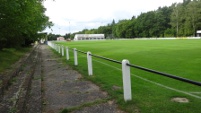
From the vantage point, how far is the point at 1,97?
27.7ft

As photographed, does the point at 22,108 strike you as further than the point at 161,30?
No

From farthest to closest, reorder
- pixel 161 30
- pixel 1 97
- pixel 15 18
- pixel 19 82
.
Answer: pixel 161 30
pixel 15 18
pixel 19 82
pixel 1 97

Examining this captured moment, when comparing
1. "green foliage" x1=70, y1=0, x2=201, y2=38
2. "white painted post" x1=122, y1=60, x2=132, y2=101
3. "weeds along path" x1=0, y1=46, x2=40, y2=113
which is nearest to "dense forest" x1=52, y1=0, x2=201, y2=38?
"green foliage" x1=70, y1=0, x2=201, y2=38

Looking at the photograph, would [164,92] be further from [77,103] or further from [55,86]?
[55,86]

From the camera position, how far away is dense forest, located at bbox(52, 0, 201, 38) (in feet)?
327

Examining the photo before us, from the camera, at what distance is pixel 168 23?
11888cm

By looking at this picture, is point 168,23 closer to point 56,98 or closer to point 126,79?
point 56,98

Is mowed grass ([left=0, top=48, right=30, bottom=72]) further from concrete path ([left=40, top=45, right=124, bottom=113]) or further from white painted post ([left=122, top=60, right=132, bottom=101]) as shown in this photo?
white painted post ([left=122, top=60, right=132, bottom=101])

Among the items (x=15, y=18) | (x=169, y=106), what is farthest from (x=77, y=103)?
(x=15, y=18)

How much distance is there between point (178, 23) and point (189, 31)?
842 cm

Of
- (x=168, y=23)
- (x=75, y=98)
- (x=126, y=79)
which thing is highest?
(x=168, y=23)

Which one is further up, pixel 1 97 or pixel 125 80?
pixel 125 80

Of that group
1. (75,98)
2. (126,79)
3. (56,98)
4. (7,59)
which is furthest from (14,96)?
(7,59)

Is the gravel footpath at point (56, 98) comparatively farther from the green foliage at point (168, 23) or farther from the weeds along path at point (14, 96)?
the green foliage at point (168, 23)
